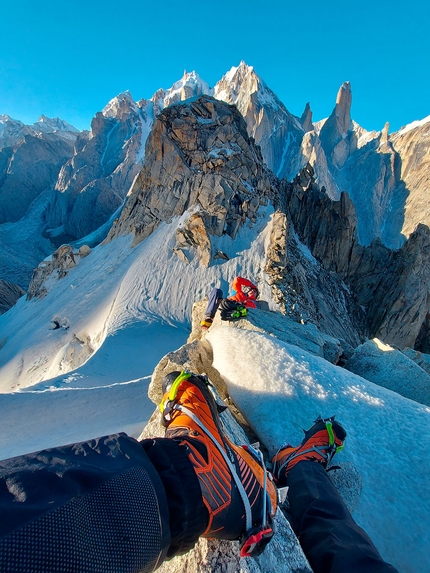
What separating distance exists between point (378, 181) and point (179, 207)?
7341 centimetres

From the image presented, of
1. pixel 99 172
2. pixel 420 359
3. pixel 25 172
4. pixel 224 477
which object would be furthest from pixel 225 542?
pixel 25 172

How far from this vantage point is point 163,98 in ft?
371

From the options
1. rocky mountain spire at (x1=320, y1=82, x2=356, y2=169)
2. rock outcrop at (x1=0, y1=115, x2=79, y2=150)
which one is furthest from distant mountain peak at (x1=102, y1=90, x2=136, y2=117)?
rocky mountain spire at (x1=320, y1=82, x2=356, y2=169)

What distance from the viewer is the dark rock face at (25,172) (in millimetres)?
73812

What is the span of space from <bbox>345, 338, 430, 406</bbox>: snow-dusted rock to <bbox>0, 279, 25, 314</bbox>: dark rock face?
118 ft

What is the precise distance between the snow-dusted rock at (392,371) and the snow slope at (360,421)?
6.31 feet

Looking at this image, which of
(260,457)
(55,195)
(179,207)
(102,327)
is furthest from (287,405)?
(55,195)

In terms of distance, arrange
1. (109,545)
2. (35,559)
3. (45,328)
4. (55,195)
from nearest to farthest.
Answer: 1. (35,559)
2. (109,545)
3. (45,328)
4. (55,195)

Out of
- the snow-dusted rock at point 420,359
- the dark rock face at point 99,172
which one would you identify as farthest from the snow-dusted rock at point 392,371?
the dark rock face at point 99,172

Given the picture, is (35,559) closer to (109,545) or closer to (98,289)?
(109,545)

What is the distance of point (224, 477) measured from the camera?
6.55ft

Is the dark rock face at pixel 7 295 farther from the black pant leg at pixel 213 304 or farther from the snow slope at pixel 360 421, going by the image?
the snow slope at pixel 360 421

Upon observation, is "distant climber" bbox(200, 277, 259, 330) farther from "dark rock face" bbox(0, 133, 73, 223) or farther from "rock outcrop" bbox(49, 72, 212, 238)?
"dark rock face" bbox(0, 133, 73, 223)

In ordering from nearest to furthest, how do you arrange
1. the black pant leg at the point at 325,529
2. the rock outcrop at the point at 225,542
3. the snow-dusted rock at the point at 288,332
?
the black pant leg at the point at 325,529, the rock outcrop at the point at 225,542, the snow-dusted rock at the point at 288,332
